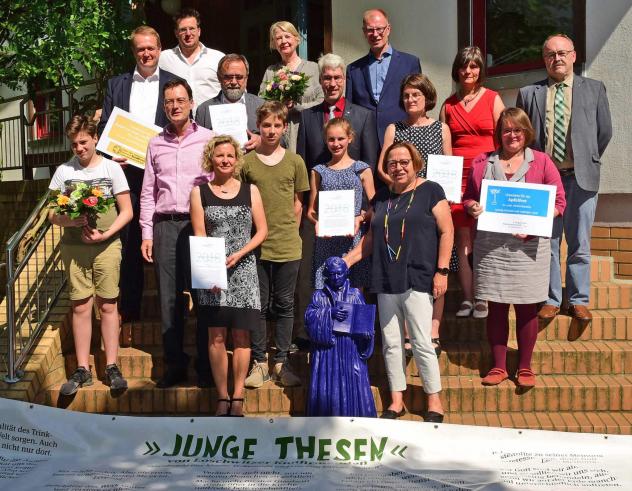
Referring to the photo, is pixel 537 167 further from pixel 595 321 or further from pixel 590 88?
pixel 595 321

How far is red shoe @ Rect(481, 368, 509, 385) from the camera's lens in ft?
18.5

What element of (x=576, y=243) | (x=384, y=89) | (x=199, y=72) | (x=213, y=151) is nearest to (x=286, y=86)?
(x=384, y=89)

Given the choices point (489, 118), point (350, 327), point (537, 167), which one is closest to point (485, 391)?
point (350, 327)

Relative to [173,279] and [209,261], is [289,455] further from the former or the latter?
[173,279]

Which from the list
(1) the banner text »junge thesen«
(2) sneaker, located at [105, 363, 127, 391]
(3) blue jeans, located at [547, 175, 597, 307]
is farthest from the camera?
(3) blue jeans, located at [547, 175, 597, 307]

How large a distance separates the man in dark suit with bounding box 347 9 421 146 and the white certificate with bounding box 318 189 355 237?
913 millimetres

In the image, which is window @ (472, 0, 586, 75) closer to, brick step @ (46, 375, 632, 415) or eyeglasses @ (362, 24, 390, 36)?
eyeglasses @ (362, 24, 390, 36)

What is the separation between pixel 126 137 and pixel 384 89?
1.94 m

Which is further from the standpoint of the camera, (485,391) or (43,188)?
(43,188)

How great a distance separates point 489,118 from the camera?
6.01 metres

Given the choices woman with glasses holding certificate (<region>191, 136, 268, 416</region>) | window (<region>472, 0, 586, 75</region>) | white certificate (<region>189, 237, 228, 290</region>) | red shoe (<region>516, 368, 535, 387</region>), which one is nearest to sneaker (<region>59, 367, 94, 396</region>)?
woman with glasses holding certificate (<region>191, 136, 268, 416</region>)

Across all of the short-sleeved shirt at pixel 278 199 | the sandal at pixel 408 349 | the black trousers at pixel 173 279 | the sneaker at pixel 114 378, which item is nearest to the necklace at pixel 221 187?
the short-sleeved shirt at pixel 278 199

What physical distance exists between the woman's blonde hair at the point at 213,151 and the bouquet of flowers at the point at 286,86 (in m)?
0.90

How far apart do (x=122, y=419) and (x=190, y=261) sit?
1102mm
